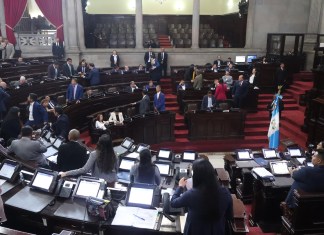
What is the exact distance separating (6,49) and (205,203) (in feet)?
42.9

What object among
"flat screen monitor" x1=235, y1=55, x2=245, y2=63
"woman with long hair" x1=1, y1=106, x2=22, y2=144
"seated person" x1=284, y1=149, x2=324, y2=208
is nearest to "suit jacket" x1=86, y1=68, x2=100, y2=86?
"woman with long hair" x1=1, y1=106, x2=22, y2=144

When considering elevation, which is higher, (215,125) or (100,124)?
(100,124)

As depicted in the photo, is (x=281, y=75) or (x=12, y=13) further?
(x=12, y=13)

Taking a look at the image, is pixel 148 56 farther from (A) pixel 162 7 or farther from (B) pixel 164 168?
(B) pixel 164 168

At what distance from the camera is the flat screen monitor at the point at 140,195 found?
3609mm

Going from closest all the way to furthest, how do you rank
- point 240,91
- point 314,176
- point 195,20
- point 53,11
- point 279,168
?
point 314,176, point 279,168, point 240,91, point 53,11, point 195,20

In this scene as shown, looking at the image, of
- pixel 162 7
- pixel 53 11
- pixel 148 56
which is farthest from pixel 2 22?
pixel 162 7

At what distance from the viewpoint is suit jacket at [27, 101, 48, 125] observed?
7.71 m

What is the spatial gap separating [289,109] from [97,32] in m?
10.8

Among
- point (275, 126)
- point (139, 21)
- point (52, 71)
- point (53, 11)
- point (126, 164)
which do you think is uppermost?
point (53, 11)

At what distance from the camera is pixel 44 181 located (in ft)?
13.0

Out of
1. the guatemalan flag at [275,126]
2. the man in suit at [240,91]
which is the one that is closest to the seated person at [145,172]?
the guatemalan flag at [275,126]

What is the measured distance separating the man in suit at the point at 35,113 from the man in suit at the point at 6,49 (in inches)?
264

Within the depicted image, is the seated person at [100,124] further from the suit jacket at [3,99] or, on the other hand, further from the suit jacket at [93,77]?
the suit jacket at [93,77]
